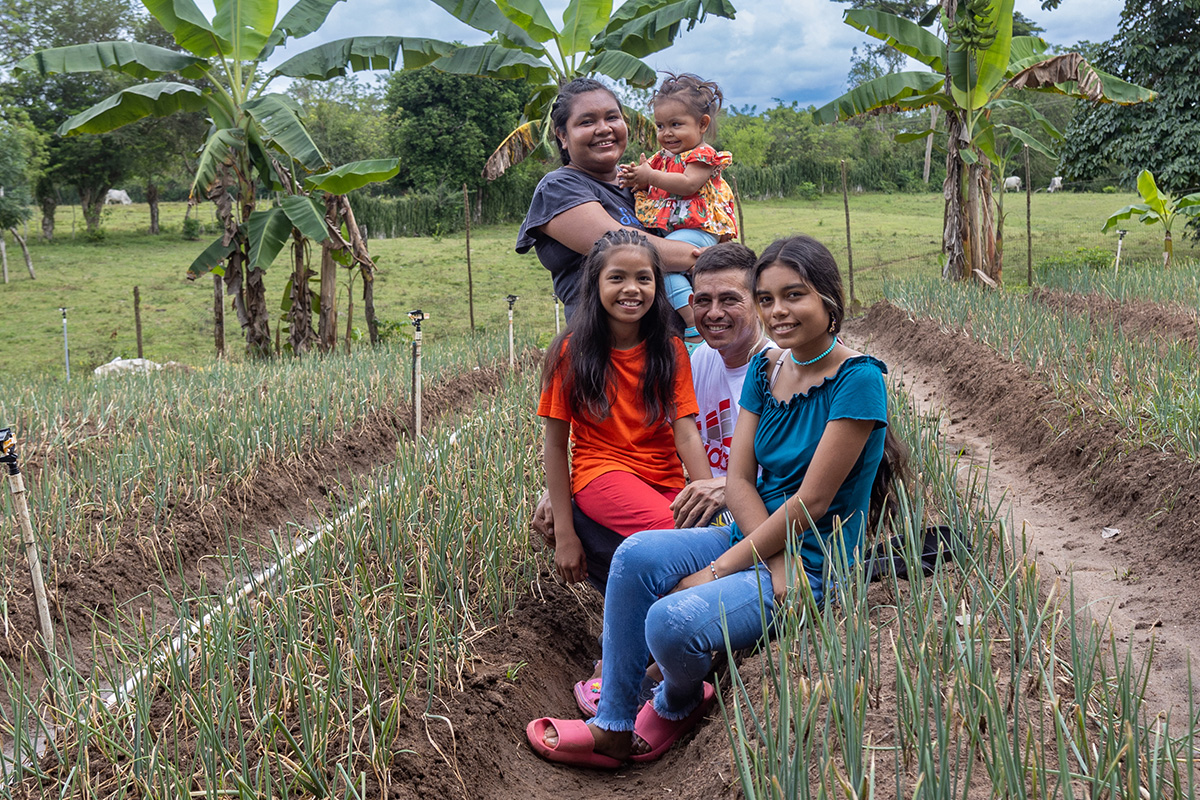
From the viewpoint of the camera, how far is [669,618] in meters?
1.91

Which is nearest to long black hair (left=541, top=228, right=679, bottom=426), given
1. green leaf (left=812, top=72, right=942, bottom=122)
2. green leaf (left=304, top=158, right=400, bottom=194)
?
green leaf (left=304, top=158, right=400, bottom=194)

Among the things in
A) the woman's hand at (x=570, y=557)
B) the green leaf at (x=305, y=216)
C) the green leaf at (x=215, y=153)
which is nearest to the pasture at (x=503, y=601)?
the woman's hand at (x=570, y=557)

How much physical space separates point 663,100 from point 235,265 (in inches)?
284

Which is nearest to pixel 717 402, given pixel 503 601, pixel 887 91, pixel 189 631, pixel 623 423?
pixel 623 423

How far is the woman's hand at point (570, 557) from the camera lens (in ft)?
8.03

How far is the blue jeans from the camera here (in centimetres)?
192

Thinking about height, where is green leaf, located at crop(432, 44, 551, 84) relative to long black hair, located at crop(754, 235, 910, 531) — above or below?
above

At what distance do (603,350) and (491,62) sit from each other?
7088mm

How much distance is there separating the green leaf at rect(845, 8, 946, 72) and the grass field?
9.50ft

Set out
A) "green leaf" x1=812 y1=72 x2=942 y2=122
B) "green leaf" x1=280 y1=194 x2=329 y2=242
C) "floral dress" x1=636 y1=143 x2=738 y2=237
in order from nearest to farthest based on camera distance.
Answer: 1. "floral dress" x1=636 y1=143 x2=738 y2=237
2. "green leaf" x1=280 y1=194 x2=329 y2=242
3. "green leaf" x1=812 y1=72 x2=942 y2=122

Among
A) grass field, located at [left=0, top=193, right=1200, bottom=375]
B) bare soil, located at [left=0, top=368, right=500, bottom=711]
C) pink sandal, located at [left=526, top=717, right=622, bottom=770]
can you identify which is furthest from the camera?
grass field, located at [left=0, top=193, right=1200, bottom=375]

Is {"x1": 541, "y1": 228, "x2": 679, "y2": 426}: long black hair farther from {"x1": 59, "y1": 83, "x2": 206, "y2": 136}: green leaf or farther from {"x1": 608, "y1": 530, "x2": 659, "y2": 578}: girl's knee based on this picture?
{"x1": 59, "y1": 83, "x2": 206, "y2": 136}: green leaf

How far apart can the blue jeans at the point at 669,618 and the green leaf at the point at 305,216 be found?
6708mm

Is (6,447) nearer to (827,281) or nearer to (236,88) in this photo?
(827,281)
